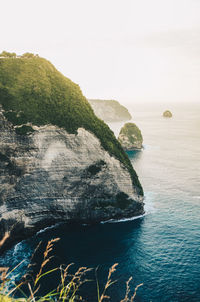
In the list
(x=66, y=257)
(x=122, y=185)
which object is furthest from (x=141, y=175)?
(x=66, y=257)

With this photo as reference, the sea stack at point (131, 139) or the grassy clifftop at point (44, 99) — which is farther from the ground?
the grassy clifftop at point (44, 99)

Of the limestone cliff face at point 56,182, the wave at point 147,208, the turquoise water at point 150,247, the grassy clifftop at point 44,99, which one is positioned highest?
the grassy clifftop at point 44,99

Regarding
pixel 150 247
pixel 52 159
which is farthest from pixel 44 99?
pixel 150 247

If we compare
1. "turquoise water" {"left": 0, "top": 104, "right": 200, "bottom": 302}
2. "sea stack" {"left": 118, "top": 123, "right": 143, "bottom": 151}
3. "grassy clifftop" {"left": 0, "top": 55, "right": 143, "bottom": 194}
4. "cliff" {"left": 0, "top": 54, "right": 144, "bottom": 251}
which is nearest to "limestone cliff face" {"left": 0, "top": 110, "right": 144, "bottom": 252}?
"cliff" {"left": 0, "top": 54, "right": 144, "bottom": 251}

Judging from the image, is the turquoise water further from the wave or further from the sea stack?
the sea stack

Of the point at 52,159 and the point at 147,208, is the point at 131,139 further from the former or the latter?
the point at 52,159

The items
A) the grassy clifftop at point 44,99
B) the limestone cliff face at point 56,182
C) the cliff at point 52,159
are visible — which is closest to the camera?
the limestone cliff face at point 56,182

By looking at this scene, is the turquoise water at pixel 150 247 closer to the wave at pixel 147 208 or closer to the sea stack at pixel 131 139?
the wave at pixel 147 208

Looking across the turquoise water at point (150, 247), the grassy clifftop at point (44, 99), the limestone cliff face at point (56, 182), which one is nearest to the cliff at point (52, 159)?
the limestone cliff face at point (56, 182)
